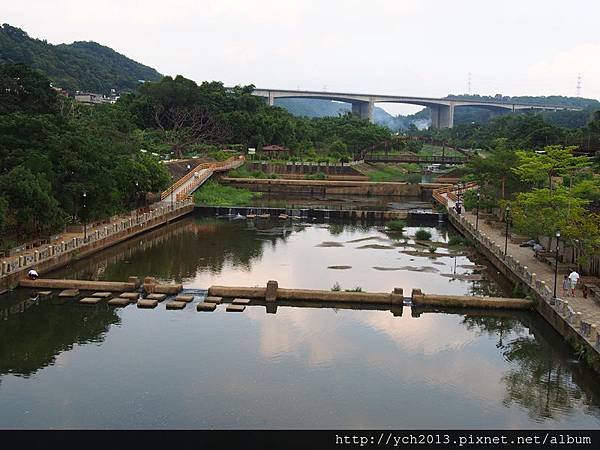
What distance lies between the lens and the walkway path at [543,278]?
73.0ft

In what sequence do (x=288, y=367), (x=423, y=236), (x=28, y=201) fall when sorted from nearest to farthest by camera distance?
(x=288, y=367) → (x=28, y=201) → (x=423, y=236)

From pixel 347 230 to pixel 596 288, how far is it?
25463 millimetres

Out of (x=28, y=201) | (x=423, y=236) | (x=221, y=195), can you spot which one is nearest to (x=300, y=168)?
(x=221, y=195)

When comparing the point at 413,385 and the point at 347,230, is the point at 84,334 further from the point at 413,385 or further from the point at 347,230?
the point at 347,230

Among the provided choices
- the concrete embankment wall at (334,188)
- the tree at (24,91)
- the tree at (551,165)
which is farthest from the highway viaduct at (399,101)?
the tree at (551,165)

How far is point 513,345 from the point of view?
930 inches

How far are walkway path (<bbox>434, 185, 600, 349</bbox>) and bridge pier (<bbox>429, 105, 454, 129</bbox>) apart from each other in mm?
127955

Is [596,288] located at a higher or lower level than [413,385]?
higher

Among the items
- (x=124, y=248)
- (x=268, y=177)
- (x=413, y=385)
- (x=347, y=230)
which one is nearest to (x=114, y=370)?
(x=413, y=385)

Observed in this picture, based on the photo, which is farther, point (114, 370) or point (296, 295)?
point (296, 295)

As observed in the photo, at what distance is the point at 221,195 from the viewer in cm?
6544

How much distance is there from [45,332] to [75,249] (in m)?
10.3

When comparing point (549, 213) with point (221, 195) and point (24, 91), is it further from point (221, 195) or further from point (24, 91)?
point (221, 195)
